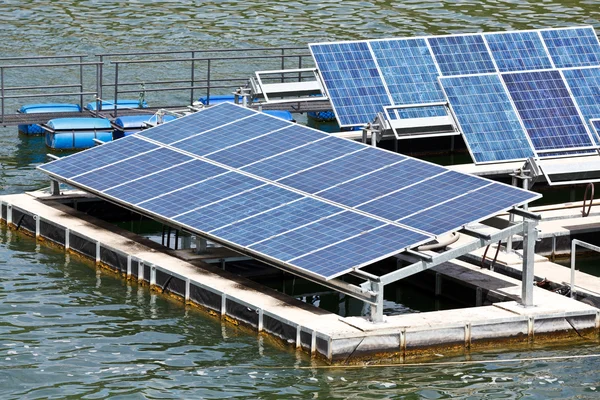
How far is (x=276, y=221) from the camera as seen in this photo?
1167 inches

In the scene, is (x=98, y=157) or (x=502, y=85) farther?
(x=502, y=85)

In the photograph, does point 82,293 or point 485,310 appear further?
point 82,293

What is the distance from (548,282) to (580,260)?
4.16 metres

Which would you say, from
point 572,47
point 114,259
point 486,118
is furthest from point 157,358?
point 572,47

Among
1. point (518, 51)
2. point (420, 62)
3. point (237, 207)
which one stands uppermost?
point (518, 51)

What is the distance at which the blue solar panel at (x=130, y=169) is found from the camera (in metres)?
33.0

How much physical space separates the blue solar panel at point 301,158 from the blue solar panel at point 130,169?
2.13 metres

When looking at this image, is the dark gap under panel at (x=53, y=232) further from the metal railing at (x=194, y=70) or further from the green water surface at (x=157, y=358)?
the metal railing at (x=194, y=70)

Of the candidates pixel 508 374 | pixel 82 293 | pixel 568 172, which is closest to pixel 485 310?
pixel 508 374

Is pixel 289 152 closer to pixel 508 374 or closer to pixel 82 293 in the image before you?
pixel 82 293

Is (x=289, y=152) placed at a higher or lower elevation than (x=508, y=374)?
higher

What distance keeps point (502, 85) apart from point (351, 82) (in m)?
4.57

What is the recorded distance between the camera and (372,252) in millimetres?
27625

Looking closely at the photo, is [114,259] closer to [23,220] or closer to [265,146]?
[23,220]
